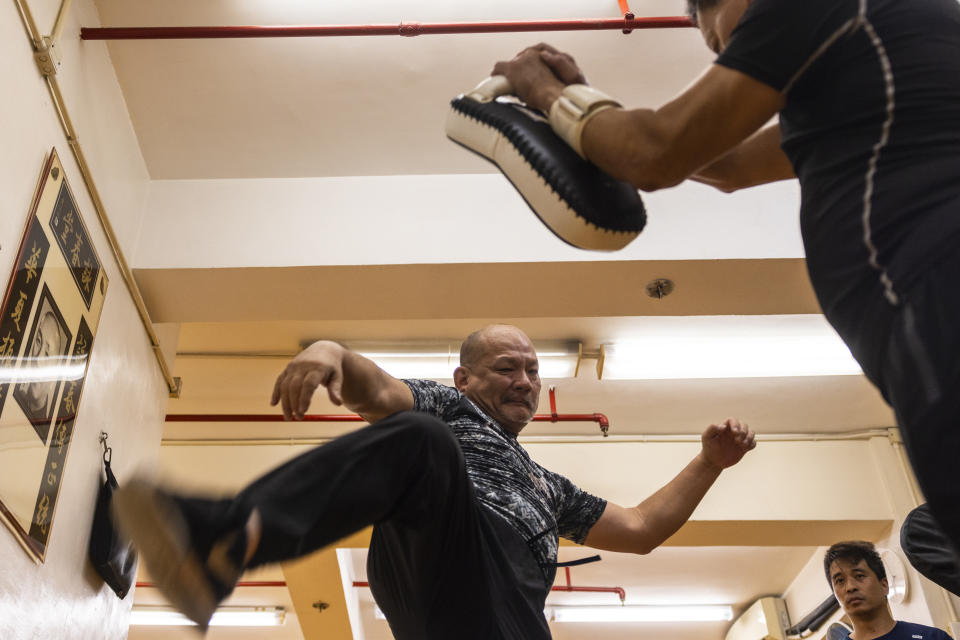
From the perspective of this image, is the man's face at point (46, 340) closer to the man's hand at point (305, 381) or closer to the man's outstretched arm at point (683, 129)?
the man's hand at point (305, 381)

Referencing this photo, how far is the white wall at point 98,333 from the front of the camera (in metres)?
2.83

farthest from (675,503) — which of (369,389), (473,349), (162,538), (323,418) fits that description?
(323,418)

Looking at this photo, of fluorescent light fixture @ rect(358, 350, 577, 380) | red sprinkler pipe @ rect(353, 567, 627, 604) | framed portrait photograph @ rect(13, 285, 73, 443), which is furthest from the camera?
red sprinkler pipe @ rect(353, 567, 627, 604)

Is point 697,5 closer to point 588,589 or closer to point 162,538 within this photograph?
point 162,538

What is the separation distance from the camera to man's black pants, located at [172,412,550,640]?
1378 mm

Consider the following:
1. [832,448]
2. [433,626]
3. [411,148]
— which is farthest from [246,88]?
[832,448]

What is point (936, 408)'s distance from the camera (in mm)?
1015

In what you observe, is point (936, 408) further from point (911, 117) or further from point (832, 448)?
point (832, 448)

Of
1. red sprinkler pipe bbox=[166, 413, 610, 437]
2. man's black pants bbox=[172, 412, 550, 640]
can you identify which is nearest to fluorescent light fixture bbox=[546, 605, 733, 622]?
red sprinkler pipe bbox=[166, 413, 610, 437]

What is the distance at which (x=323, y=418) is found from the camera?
573 centimetres

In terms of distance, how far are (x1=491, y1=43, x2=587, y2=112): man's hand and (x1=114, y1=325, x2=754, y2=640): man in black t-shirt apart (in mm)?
667

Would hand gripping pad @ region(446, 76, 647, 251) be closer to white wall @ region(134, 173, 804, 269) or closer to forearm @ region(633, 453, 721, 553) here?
forearm @ region(633, 453, 721, 553)

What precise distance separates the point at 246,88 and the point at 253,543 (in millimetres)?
3173

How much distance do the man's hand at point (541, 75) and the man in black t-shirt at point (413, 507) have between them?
2.19 feet
